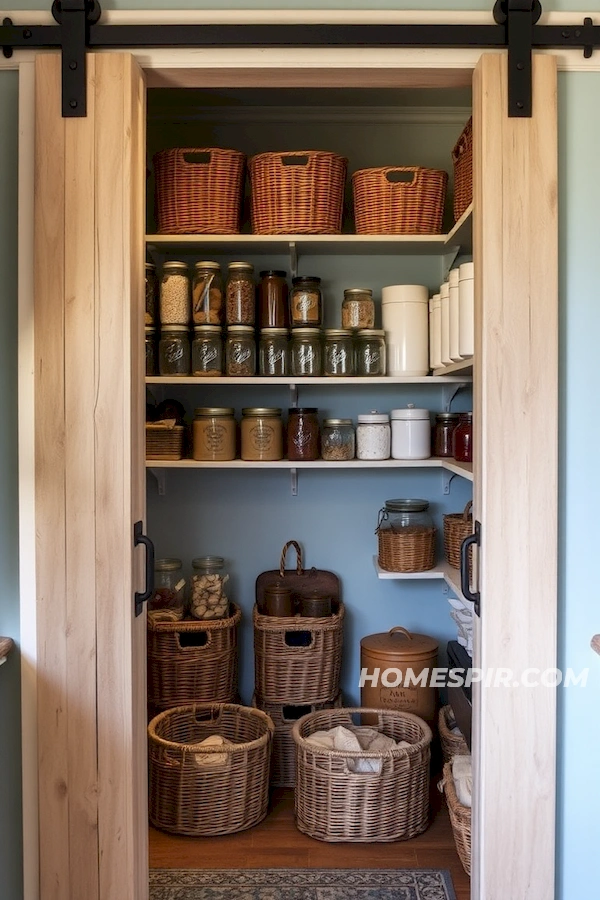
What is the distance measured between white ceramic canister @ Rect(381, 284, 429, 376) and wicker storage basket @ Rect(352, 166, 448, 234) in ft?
0.70

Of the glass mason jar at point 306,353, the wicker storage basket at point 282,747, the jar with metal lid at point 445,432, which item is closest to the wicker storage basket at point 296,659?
the wicker storage basket at point 282,747

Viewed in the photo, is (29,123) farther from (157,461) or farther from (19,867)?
(19,867)

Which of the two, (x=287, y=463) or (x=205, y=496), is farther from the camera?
(x=205, y=496)

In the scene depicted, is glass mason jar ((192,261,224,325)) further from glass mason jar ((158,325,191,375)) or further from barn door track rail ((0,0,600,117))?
barn door track rail ((0,0,600,117))

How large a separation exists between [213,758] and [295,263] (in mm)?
1744

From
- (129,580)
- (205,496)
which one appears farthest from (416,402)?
(129,580)

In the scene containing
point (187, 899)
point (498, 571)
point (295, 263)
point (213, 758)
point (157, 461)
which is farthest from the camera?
point (295, 263)

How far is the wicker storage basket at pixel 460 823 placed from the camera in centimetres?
242

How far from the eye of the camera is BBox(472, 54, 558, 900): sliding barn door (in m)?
1.81

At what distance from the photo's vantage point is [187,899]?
244 centimetres

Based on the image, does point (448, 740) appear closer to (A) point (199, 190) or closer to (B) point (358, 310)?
(B) point (358, 310)

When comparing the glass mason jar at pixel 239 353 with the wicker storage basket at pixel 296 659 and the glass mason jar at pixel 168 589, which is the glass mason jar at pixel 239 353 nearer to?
the glass mason jar at pixel 168 589

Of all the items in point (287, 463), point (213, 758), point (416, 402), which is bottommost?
point (213, 758)

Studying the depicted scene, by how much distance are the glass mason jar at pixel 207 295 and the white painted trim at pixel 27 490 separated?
115 cm
